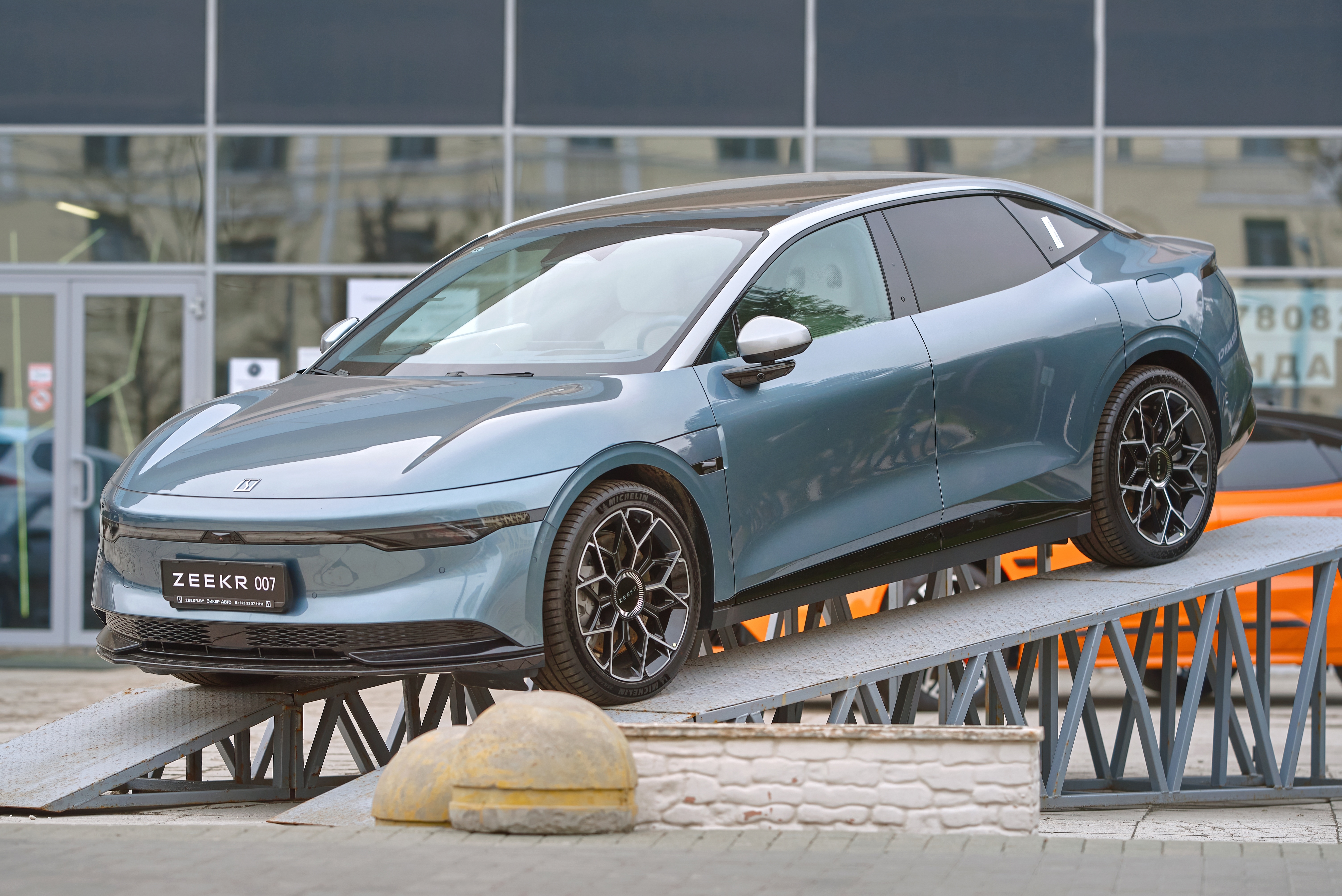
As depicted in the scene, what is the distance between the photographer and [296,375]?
20.8 ft

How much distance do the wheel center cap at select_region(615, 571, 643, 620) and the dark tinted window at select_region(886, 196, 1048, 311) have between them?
1.79 meters

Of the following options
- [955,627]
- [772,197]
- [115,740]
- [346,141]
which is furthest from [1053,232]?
[346,141]

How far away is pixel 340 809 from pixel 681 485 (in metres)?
1.52

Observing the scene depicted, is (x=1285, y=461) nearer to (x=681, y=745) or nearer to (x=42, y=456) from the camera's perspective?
(x=681, y=745)

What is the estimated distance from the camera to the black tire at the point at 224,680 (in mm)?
6172

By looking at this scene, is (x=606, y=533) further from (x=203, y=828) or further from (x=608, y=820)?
(x=203, y=828)

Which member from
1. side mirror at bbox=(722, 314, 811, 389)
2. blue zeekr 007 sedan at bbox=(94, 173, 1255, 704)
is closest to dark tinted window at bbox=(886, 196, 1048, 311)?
blue zeekr 007 sedan at bbox=(94, 173, 1255, 704)

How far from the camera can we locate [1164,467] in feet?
23.4

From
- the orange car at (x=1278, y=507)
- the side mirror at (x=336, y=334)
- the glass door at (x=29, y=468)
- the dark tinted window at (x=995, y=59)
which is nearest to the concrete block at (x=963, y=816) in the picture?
the side mirror at (x=336, y=334)

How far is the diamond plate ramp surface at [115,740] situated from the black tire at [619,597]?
144cm

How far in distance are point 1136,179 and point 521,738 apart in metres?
9.91

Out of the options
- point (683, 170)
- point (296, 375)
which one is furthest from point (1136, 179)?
point (296, 375)

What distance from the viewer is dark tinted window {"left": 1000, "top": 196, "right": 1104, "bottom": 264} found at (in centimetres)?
705

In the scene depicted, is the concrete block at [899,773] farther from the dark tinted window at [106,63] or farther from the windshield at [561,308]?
the dark tinted window at [106,63]
